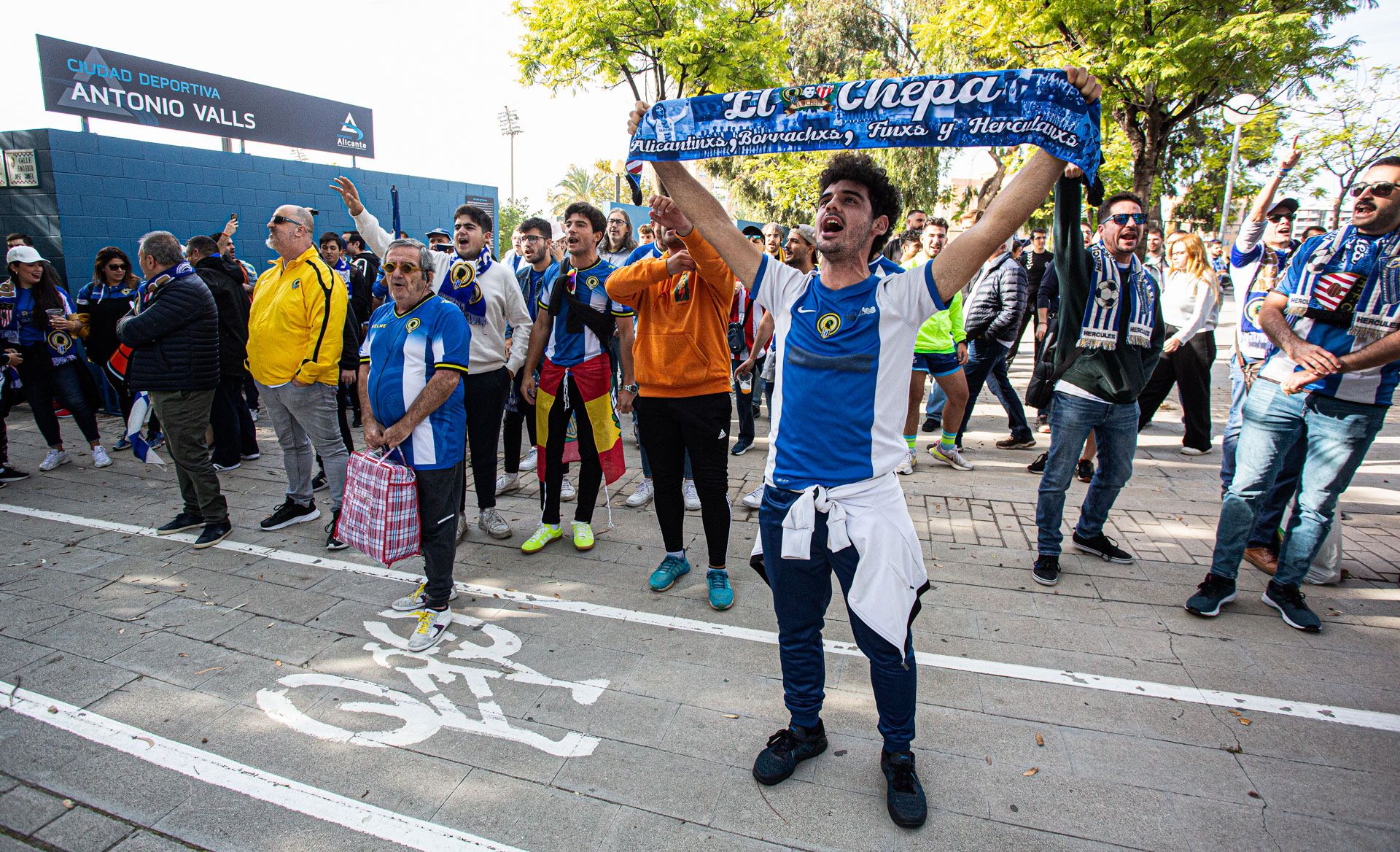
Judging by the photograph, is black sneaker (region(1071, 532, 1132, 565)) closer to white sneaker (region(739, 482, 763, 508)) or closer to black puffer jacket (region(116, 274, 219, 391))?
white sneaker (region(739, 482, 763, 508))

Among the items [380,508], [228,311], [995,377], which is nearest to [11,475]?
[228,311]

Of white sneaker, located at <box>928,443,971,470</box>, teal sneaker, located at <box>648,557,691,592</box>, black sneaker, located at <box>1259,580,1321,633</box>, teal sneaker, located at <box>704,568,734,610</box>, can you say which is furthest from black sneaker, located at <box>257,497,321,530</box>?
black sneaker, located at <box>1259,580,1321,633</box>

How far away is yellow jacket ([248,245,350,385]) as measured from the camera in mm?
4672

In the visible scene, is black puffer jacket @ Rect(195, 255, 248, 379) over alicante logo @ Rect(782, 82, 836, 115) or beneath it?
beneath

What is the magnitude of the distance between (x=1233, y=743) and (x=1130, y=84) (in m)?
14.2

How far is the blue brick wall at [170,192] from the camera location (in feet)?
30.4

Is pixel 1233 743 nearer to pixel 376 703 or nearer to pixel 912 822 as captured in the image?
pixel 912 822

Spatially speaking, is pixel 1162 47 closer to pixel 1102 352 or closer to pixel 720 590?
pixel 1102 352

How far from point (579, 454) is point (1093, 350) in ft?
10.4

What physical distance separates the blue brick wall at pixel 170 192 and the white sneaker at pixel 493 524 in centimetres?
813

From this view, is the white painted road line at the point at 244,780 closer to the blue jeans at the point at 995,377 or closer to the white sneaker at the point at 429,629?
the white sneaker at the point at 429,629

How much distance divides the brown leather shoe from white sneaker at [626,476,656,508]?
3.97 metres

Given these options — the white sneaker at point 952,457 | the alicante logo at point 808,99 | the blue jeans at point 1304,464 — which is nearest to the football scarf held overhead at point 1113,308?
the blue jeans at point 1304,464

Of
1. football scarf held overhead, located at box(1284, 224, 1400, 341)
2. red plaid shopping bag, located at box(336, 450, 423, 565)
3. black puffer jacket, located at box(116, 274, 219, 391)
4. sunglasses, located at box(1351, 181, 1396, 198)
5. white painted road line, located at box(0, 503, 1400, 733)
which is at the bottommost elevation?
white painted road line, located at box(0, 503, 1400, 733)
